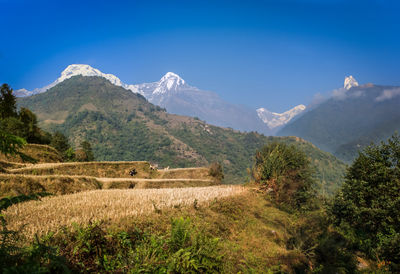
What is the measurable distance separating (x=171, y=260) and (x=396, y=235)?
11040mm

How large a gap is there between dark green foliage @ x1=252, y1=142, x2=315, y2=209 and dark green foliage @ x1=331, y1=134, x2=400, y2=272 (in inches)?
112

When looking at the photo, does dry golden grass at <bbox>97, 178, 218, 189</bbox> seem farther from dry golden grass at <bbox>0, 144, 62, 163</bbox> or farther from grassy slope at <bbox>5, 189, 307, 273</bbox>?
grassy slope at <bbox>5, 189, 307, 273</bbox>

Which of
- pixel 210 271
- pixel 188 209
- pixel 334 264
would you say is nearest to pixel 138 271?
pixel 210 271

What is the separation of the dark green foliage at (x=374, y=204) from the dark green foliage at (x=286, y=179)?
2844 millimetres

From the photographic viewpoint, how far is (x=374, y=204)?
478 inches

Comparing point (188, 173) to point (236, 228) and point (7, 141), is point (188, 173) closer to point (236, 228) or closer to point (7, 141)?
point (236, 228)

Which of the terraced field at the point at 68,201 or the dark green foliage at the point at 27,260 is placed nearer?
the dark green foliage at the point at 27,260

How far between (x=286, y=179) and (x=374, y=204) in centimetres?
588

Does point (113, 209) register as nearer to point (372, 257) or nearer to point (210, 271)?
point (210, 271)

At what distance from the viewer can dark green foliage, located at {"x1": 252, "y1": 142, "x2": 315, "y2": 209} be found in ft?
52.8

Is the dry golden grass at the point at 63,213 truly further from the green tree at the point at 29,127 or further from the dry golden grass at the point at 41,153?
the green tree at the point at 29,127

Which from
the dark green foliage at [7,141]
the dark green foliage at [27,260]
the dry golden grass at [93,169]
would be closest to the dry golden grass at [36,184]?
the dry golden grass at [93,169]

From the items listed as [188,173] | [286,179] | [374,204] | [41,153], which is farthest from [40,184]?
[188,173]

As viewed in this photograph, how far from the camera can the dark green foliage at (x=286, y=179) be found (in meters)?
16.1
